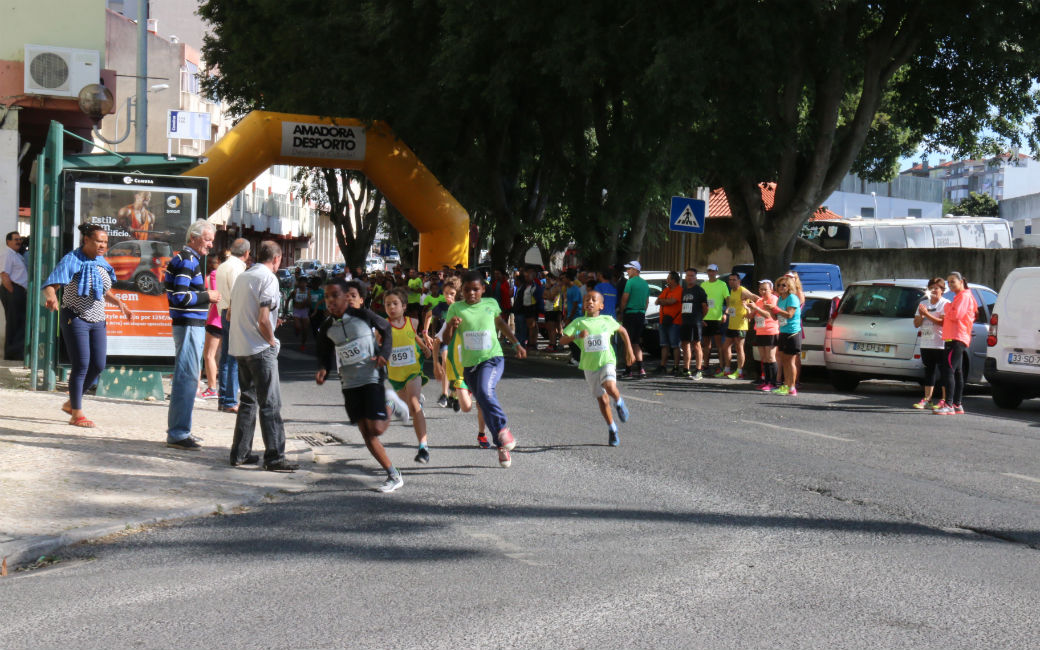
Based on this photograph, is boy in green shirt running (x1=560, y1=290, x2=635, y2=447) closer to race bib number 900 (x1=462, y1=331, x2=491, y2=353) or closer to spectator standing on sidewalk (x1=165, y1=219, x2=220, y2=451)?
race bib number 900 (x1=462, y1=331, x2=491, y2=353)

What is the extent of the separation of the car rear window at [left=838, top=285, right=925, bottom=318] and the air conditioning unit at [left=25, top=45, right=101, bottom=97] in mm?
11350

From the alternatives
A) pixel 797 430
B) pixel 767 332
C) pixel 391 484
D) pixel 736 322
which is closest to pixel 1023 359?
pixel 767 332

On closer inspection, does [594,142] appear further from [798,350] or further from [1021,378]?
[1021,378]

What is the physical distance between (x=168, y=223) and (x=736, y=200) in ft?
35.7

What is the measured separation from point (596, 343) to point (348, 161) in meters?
16.2

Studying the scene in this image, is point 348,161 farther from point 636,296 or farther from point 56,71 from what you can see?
point 56,71

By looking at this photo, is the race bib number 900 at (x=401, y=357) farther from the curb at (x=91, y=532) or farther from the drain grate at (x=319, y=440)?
the curb at (x=91, y=532)

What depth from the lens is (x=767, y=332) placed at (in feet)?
59.7

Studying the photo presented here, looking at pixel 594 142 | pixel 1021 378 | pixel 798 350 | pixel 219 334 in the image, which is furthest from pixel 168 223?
pixel 594 142

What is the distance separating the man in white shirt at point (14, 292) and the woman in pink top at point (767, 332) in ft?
31.9

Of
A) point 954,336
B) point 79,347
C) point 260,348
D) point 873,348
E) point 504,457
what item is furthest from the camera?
point 873,348

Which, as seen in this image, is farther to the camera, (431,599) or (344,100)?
(344,100)

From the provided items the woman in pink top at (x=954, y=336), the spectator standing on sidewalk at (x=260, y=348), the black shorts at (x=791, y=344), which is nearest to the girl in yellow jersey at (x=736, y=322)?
the black shorts at (x=791, y=344)

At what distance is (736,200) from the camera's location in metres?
21.7
